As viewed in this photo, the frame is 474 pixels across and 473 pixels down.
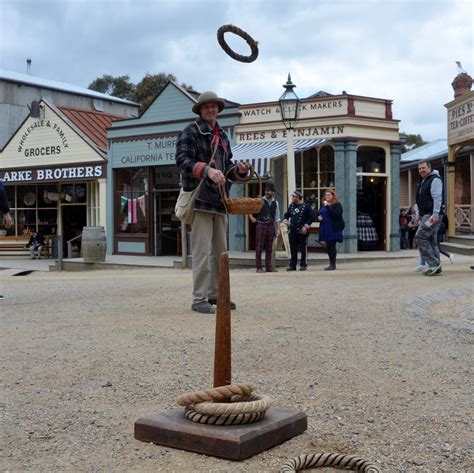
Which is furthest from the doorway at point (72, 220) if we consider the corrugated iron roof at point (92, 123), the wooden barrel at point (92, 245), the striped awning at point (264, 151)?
the striped awning at point (264, 151)

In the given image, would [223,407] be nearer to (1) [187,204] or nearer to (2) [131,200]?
(1) [187,204]

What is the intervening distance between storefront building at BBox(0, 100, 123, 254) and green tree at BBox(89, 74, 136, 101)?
2500 cm

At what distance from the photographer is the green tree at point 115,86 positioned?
5062cm

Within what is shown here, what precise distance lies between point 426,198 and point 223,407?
834 centimetres

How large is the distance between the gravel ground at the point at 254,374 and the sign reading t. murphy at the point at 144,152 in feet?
42.4

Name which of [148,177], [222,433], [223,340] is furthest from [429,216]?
[148,177]

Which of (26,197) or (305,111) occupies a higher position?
(305,111)

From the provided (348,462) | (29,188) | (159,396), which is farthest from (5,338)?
(29,188)

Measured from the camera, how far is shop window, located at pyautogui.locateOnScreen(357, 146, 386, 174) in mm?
19281

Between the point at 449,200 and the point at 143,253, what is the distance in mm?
9348

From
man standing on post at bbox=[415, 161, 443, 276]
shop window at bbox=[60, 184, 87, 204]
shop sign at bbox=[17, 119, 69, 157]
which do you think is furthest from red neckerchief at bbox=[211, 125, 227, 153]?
shop window at bbox=[60, 184, 87, 204]

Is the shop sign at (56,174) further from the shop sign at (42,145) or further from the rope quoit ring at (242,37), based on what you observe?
the rope quoit ring at (242,37)

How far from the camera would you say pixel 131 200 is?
2219 cm

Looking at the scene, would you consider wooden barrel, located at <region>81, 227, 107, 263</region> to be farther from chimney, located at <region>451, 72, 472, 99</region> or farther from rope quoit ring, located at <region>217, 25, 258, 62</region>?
rope quoit ring, located at <region>217, 25, 258, 62</region>
